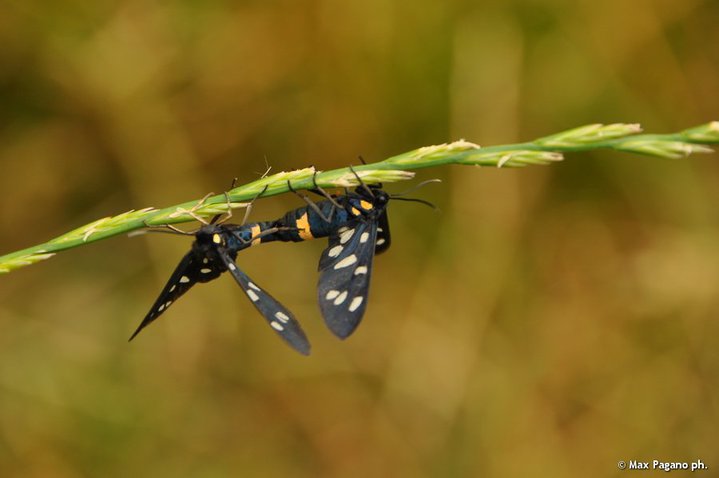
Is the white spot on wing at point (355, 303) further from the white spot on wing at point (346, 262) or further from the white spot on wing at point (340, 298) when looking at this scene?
the white spot on wing at point (346, 262)

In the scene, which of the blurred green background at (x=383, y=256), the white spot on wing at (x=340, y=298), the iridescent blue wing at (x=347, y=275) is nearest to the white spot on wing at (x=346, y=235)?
the iridescent blue wing at (x=347, y=275)

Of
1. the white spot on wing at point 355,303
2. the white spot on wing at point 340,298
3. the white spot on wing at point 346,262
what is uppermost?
the white spot on wing at point 346,262

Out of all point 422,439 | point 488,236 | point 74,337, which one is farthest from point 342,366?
point 74,337

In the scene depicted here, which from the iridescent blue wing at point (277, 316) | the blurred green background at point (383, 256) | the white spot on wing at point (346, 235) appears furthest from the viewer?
the blurred green background at point (383, 256)

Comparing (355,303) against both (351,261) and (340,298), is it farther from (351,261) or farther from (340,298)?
(351,261)

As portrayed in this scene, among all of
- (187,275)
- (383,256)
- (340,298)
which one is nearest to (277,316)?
(340,298)

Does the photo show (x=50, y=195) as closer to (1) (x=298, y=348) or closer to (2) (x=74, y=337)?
(2) (x=74, y=337)
